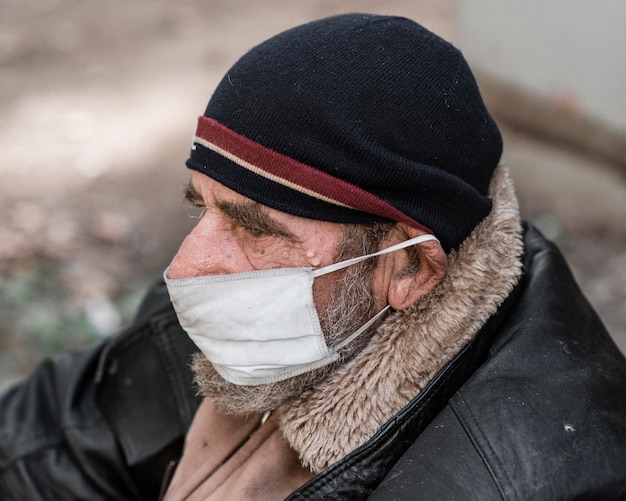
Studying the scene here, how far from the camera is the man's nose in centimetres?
192

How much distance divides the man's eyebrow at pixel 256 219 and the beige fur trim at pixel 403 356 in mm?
356

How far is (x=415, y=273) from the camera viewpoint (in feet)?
6.39

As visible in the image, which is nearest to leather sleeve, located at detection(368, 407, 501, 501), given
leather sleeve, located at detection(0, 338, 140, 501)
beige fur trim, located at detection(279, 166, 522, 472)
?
beige fur trim, located at detection(279, 166, 522, 472)

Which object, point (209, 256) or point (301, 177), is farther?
point (209, 256)

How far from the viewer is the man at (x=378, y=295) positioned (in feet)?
5.56

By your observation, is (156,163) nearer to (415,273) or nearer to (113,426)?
(113,426)

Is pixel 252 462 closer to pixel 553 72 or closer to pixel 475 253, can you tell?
pixel 475 253

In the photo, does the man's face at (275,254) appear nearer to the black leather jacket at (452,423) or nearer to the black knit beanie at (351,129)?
the black knit beanie at (351,129)

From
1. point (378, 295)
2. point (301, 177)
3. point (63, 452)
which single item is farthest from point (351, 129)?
point (63, 452)

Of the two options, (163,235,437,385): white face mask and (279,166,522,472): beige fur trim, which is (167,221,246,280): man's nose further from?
(279,166,522,472): beige fur trim

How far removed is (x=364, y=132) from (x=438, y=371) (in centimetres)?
61

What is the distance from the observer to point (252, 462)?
2.03m

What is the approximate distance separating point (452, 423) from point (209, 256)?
74cm

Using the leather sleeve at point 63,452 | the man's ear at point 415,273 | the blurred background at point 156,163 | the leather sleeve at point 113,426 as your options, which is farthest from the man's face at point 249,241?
the blurred background at point 156,163
